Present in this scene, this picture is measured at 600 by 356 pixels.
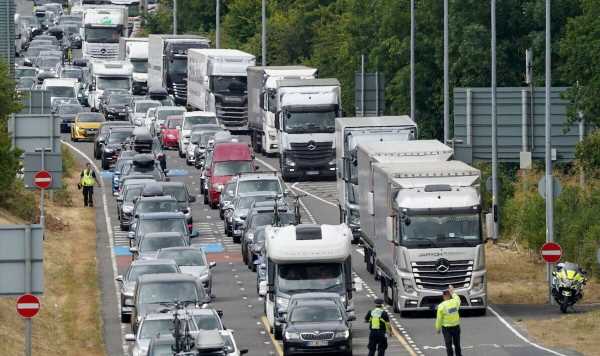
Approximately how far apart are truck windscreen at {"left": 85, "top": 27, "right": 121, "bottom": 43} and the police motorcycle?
82.2 metres

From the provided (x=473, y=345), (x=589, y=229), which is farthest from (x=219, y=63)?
(x=473, y=345)

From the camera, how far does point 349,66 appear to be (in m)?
94.0

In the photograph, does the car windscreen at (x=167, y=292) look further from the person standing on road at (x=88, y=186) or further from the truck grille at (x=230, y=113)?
the truck grille at (x=230, y=113)

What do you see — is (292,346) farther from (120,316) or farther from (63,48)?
(63,48)

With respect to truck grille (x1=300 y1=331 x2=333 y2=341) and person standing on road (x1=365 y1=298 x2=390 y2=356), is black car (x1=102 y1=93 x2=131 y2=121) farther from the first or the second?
person standing on road (x1=365 y1=298 x2=390 y2=356)

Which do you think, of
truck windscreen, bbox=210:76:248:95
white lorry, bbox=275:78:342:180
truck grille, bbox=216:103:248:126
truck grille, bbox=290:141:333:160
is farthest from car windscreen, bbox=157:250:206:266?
truck grille, bbox=216:103:248:126

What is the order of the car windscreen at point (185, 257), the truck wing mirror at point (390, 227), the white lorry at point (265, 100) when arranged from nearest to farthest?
the truck wing mirror at point (390, 227)
the car windscreen at point (185, 257)
the white lorry at point (265, 100)

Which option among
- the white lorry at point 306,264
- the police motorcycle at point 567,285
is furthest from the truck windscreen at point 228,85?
the white lorry at point 306,264

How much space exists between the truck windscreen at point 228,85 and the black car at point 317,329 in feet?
160

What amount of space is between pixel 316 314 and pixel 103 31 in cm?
8887

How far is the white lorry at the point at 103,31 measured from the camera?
5012 inches

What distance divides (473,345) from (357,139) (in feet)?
54.6

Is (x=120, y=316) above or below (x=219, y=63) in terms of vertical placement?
below

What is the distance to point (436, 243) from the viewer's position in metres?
46.0
